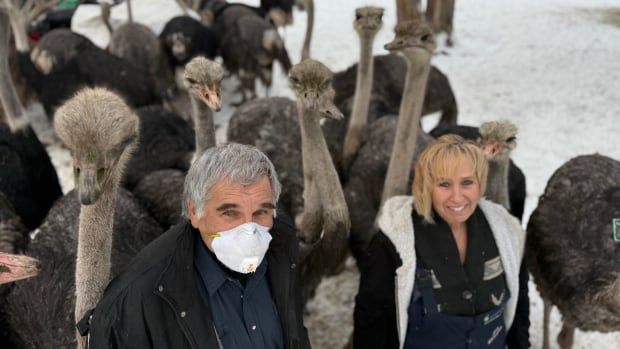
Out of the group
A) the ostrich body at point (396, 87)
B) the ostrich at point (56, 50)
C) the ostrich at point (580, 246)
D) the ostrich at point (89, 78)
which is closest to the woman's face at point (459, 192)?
the ostrich at point (580, 246)

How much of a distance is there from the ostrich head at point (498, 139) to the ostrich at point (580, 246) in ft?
1.83

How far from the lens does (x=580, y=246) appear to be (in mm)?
3186

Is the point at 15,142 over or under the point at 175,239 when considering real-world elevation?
under

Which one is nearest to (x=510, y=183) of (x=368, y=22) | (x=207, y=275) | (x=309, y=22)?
(x=368, y=22)

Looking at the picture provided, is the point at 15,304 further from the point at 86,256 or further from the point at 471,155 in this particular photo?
the point at 471,155

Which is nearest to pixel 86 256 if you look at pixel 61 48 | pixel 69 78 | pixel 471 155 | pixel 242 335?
pixel 242 335

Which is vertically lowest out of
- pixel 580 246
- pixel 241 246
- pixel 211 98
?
pixel 580 246

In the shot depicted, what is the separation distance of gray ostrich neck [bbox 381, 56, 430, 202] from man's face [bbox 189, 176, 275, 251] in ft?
6.27

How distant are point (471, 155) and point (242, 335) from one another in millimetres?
1096

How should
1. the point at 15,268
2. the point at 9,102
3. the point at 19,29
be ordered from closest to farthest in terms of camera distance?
the point at 15,268 → the point at 9,102 → the point at 19,29

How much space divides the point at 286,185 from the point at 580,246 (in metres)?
1.82

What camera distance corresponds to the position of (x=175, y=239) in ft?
5.71

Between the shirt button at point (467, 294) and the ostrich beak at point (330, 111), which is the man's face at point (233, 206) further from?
the ostrich beak at point (330, 111)

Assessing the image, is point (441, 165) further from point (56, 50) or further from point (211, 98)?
point (56, 50)
